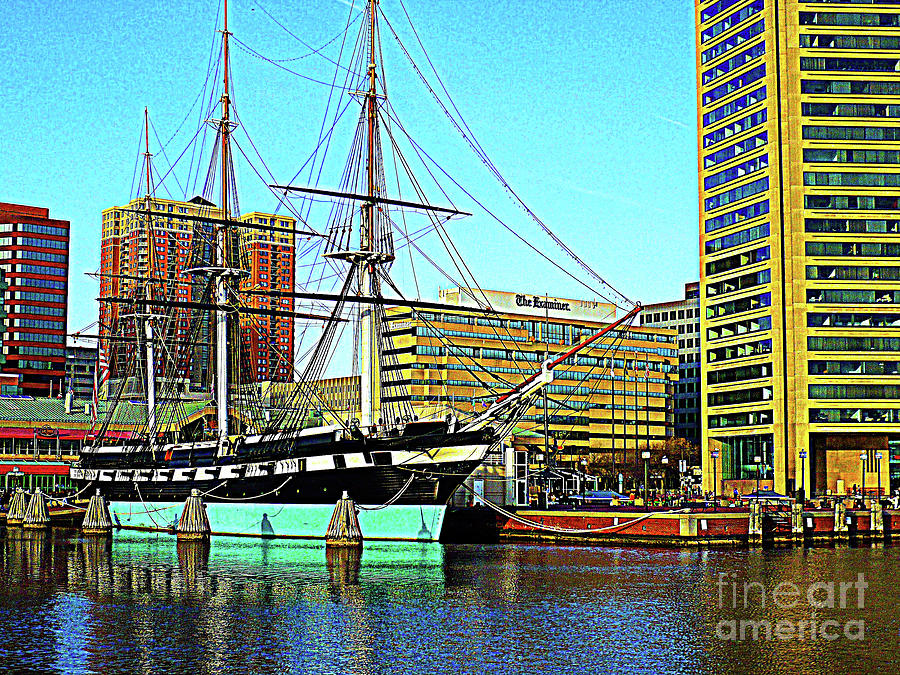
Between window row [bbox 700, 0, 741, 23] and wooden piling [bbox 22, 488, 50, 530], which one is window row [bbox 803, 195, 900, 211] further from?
wooden piling [bbox 22, 488, 50, 530]

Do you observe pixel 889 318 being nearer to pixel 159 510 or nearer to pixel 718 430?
pixel 718 430

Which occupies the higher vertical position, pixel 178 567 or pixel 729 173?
pixel 729 173

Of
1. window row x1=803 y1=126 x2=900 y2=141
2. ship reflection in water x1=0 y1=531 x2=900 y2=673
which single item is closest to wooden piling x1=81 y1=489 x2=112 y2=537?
ship reflection in water x1=0 y1=531 x2=900 y2=673

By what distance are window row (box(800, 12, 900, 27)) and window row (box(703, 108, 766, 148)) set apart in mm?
11741

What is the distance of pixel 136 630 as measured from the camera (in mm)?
39219

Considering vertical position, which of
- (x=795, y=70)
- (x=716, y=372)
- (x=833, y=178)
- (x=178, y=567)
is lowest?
(x=178, y=567)

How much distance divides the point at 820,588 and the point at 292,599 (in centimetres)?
2387

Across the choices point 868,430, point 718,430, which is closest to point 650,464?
point 718,430

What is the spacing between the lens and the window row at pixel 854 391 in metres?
130

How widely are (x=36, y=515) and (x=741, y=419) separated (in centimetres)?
8191

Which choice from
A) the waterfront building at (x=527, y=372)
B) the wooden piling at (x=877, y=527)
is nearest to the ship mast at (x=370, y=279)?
the wooden piling at (x=877, y=527)

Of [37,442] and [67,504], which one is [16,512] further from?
[37,442]

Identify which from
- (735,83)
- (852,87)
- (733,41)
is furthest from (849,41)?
(733,41)

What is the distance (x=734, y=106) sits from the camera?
141 meters
